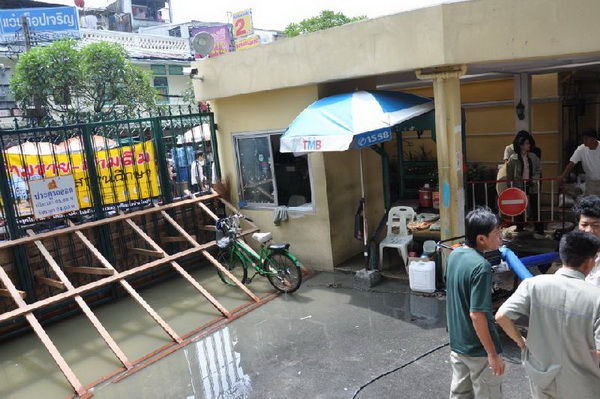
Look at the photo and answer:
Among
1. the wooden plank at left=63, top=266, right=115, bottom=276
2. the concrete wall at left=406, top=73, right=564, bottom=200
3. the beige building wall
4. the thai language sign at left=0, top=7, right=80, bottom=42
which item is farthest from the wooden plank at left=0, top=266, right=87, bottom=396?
the thai language sign at left=0, top=7, right=80, bottom=42

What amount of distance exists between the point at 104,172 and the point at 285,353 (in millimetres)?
4399

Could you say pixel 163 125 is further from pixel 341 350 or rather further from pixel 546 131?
pixel 546 131

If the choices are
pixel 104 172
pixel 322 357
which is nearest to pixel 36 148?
pixel 104 172

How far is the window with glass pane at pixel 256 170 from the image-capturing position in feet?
27.5

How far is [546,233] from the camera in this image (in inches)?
296

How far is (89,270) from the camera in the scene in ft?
22.5

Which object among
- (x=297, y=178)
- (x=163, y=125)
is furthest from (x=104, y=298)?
(x=297, y=178)

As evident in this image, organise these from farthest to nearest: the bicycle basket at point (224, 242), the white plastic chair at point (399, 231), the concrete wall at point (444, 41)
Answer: the bicycle basket at point (224, 242) → the white plastic chair at point (399, 231) → the concrete wall at point (444, 41)

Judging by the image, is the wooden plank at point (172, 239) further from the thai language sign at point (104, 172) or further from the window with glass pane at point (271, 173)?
the window with glass pane at point (271, 173)

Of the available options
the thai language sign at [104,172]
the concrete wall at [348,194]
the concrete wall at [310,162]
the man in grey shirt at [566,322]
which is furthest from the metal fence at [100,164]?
the man in grey shirt at [566,322]

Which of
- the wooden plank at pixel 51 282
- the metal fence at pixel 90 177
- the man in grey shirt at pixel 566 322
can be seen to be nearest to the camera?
the man in grey shirt at pixel 566 322

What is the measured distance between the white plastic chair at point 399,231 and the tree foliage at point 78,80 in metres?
13.1

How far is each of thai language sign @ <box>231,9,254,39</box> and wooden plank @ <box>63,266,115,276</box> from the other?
115 ft

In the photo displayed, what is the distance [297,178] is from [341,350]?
354cm
